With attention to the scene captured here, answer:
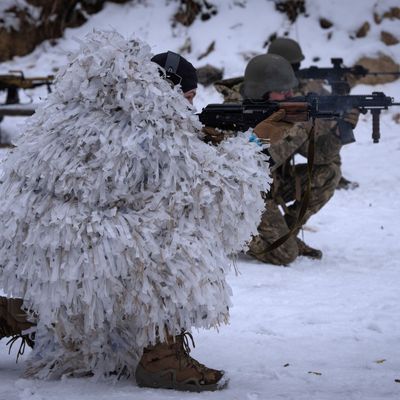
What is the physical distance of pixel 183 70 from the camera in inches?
106

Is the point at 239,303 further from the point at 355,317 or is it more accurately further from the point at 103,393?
the point at 103,393

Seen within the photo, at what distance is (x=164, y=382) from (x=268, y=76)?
2.73 metres

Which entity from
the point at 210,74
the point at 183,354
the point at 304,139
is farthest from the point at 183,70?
the point at 210,74

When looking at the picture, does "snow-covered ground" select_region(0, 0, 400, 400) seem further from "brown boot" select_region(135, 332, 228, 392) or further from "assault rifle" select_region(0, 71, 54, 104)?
"assault rifle" select_region(0, 71, 54, 104)

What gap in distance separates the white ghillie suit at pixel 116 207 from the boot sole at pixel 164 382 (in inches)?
4.8

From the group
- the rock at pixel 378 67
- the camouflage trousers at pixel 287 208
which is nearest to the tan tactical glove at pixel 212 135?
the camouflage trousers at pixel 287 208

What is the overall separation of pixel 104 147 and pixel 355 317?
6.12 ft

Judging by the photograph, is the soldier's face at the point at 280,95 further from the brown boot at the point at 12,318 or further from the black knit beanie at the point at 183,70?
the brown boot at the point at 12,318

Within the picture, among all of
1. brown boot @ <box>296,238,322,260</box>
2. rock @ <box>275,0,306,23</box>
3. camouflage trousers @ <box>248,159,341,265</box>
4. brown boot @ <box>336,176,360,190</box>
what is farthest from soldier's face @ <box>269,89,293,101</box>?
rock @ <box>275,0,306,23</box>

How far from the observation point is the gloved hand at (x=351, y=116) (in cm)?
498

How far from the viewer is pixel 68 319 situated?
2.37 meters

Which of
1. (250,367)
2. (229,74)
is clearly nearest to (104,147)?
(250,367)

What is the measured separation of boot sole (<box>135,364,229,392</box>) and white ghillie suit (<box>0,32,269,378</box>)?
122 millimetres

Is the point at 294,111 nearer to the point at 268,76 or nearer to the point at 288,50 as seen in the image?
the point at 268,76
